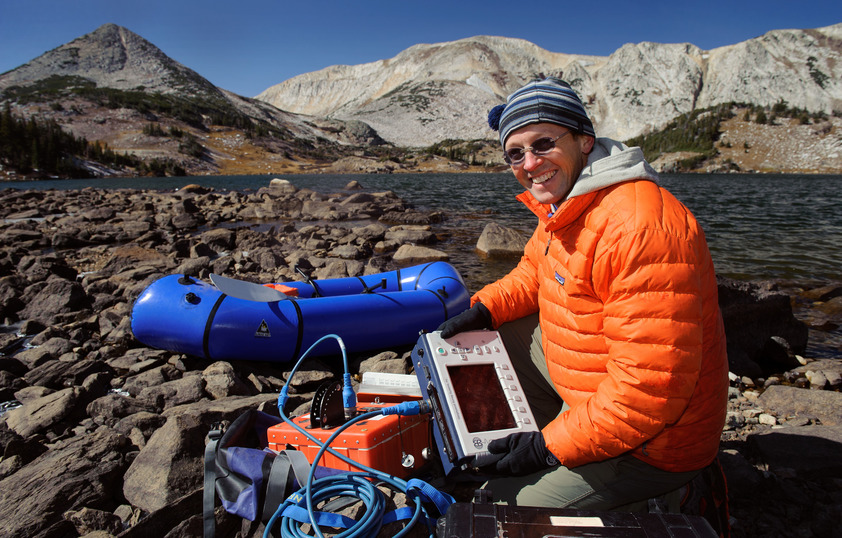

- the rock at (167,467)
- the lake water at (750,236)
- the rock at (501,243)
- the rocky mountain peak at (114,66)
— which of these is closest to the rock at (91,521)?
the rock at (167,467)

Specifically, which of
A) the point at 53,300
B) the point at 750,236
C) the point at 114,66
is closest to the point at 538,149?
the point at 53,300

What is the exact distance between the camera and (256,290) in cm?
503

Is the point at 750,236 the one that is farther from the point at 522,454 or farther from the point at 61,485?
the point at 61,485

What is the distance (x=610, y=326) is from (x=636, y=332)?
12 cm

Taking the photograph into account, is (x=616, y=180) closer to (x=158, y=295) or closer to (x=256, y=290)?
(x=256, y=290)

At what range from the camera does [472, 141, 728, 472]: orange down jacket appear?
1.63 meters

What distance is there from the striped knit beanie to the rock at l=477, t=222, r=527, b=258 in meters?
8.86

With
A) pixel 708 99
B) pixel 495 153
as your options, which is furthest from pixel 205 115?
pixel 708 99

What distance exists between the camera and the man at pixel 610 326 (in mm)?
1646

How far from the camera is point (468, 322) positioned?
2670 millimetres

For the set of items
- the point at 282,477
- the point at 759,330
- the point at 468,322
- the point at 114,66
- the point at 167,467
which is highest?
the point at 114,66

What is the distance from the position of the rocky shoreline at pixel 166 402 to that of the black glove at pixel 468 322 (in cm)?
158

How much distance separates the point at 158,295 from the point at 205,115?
12710 cm

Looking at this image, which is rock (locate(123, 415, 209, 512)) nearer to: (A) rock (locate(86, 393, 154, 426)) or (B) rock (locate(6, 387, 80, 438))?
(A) rock (locate(86, 393, 154, 426))
